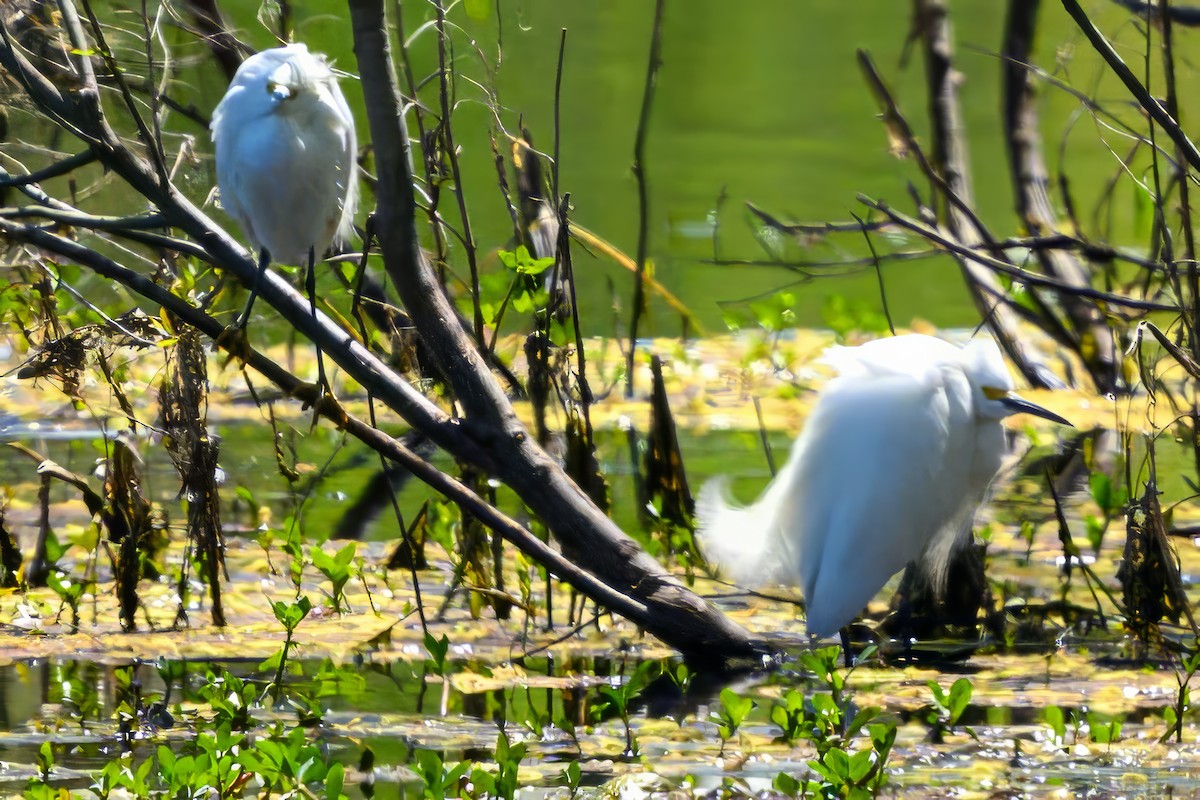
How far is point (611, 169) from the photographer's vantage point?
8.88 meters

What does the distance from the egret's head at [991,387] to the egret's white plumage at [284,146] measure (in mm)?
1245

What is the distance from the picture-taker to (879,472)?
109 inches

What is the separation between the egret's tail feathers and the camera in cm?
298

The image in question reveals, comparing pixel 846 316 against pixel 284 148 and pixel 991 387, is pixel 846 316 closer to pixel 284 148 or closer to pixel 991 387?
pixel 991 387

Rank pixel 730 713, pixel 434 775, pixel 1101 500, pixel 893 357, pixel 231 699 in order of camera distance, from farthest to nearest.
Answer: pixel 1101 500 → pixel 893 357 → pixel 231 699 → pixel 730 713 → pixel 434 775

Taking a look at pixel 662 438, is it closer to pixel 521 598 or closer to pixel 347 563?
pixel 521 598

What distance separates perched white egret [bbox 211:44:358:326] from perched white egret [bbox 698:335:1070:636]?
105 centimetres

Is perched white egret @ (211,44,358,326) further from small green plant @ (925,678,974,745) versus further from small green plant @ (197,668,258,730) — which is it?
small green plant @ (925,678,974,745)

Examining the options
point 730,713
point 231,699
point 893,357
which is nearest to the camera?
point 730,713

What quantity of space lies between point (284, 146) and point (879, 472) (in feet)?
4.05

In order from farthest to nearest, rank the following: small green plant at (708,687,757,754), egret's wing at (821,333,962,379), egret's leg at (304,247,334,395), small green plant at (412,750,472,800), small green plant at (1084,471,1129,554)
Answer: small green plant at (1084,471,1129,554)
egret's wing at (821,333,962,379)
egret's leg at (304,247,334,395)
small green plant at (708,687,757,754)
small green plant at (412,750,472,800)

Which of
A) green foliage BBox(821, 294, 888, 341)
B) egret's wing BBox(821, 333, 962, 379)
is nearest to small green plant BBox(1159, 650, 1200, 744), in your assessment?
egret's wing BBox(821, 333, 962, 379)

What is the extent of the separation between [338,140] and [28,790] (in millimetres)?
1125

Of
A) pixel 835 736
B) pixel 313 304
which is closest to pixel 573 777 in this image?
pixel 835 736
